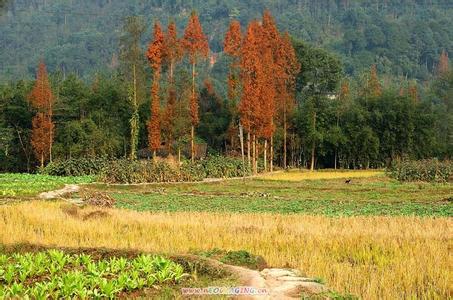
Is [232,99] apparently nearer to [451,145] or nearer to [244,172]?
[244,172]

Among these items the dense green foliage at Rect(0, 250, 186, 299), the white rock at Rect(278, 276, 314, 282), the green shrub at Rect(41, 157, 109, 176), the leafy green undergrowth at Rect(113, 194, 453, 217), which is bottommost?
the green shrub at Rect(41, 157, 109, 176)

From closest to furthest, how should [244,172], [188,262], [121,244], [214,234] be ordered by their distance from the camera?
[188,262] < [121,244] < [214,234] < [244,172]

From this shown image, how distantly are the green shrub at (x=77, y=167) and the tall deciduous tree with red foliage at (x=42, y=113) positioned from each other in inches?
199

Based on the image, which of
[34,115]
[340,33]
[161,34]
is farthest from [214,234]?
[340,33]

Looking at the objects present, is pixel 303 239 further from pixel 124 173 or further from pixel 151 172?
pixel 151 172

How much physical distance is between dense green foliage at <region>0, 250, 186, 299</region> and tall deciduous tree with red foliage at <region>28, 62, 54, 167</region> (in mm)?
45012

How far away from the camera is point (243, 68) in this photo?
4325 cm

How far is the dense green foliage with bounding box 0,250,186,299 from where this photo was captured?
713cm

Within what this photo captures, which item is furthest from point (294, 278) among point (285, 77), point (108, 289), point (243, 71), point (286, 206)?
point (285, 77)

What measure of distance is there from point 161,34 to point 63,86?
2130cm

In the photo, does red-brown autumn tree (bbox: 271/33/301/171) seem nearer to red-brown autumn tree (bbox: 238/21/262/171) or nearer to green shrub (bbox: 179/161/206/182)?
red-brown autumn tree (bbox: 238/21/262/171)

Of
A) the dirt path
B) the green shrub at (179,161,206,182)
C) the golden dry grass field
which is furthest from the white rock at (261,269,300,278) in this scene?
the green shrub at (179,161,206,182)

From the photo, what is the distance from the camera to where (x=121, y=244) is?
454 inches

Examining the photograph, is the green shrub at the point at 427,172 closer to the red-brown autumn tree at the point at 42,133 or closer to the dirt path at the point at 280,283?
the dirt path at the point at 280,283
